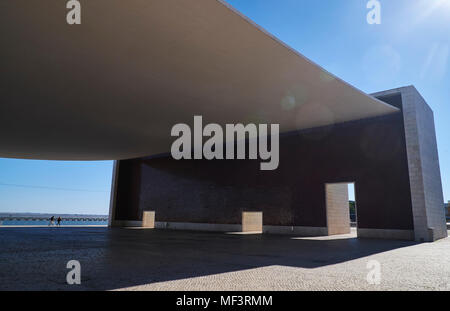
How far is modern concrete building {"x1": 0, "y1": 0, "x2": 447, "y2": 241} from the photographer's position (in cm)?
762

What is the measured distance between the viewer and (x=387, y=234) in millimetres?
13727

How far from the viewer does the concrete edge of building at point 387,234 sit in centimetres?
1323

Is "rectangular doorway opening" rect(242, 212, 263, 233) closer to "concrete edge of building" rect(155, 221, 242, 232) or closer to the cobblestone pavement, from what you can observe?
"concrete edge of building" rect(155, 221, 242, 232)

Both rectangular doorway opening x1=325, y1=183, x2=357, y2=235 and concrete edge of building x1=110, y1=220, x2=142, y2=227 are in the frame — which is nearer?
rectangular doorway opening x1=325, y1=183, x2=357, y2=235

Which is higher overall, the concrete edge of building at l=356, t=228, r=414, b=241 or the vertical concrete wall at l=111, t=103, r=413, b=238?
the vertical concrete wall at l=111, t=103, r=413, b=238

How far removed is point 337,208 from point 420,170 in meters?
5.04

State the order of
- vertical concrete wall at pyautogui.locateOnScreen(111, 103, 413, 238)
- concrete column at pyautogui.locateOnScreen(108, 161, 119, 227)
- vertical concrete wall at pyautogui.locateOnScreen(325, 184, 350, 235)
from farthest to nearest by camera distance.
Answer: concrete column at pyautogui.locateOnScreen(108, 161, 119, 227) → vertical concrete wall at pyautogui.locateOnScreen(325, 184, 350, 235) → vertical concrete wall at pyautogui.locateOnScreen(111, 103, 413, 238)

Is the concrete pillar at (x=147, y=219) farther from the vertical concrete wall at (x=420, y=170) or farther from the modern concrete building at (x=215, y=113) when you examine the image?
the vertical concrete wall at (x=420, y=170)

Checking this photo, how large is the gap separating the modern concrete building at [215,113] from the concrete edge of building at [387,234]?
0.15ft

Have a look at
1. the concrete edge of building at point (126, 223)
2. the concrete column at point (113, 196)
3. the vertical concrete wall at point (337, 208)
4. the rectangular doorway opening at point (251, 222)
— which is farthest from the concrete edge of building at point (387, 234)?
the concrete column at point (113, 196)

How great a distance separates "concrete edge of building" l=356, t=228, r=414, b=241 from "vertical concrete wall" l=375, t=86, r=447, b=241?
13.0 inches

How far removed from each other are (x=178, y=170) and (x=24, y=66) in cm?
1462

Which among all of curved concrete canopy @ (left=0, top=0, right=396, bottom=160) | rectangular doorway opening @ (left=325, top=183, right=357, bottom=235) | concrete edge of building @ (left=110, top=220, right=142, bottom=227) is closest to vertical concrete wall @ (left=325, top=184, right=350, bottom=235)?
rectangular doorway opening @ (left=325, top=183, right=357, bottom=235)
